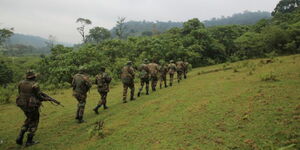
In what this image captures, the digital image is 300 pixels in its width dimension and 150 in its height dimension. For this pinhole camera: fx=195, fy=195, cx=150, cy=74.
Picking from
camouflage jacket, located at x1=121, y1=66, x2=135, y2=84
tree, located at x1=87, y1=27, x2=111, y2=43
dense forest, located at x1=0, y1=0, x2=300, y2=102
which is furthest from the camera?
tree, located at x1=87, y1=27, x2=111, y2=43

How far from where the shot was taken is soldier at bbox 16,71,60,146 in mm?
6559

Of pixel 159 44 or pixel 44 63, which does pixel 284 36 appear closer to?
pixel 159 44

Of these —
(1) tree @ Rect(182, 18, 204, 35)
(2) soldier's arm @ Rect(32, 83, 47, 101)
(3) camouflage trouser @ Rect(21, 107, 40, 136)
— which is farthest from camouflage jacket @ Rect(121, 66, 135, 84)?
(1) tree @ Rect(182, 18, 204, 35)

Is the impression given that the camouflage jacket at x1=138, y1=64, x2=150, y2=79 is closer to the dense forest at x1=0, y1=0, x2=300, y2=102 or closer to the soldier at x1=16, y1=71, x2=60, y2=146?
the soldier at x1=16, y1=71, x2=60, y2=146

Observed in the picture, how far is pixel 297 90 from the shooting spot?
8289 mm

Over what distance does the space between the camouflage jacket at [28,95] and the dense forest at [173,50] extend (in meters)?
15.1

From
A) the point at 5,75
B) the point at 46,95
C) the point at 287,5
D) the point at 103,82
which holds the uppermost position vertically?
the point at 287,5

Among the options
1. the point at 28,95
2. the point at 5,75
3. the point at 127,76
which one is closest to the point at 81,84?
the point at 28,95

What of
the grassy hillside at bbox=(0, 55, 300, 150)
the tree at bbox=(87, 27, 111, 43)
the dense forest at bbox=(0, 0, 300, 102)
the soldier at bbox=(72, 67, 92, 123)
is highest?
the tree at bbox=(87, 27, 111, 43)

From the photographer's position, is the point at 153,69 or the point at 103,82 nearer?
the point at 103,82

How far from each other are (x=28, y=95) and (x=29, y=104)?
327mm

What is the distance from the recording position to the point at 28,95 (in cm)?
662

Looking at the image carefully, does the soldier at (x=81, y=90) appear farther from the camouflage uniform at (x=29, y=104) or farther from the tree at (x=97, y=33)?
the tree at (x=97, y=33)

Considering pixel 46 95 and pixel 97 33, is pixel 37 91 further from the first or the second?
pixel 97 33
